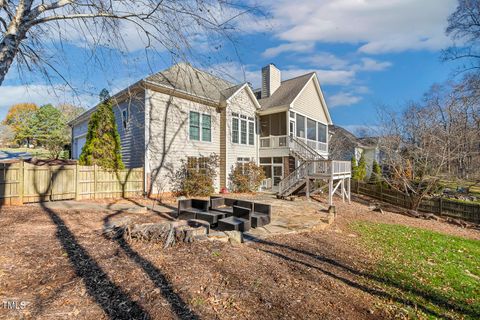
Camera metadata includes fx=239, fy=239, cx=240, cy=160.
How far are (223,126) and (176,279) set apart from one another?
41.3 ft

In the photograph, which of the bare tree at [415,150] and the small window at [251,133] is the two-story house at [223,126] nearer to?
the small window at [251,133]

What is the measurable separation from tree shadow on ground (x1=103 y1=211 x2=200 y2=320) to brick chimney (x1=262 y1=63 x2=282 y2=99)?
16.8 metres

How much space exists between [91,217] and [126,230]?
315 cm

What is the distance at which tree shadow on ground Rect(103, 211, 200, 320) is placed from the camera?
8.93 feet

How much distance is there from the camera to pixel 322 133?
21.5 meters

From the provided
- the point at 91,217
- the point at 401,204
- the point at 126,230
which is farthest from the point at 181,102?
the point at 401,204

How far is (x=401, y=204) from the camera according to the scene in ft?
57.1

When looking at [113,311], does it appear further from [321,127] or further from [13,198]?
[321,127]

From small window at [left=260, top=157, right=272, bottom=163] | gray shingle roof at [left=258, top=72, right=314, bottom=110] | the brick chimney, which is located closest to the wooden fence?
small window at [left=260, top=157, right=272, bottom=163]

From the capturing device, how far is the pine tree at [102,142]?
11.2m

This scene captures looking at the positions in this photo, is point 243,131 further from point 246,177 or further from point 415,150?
point 415,150

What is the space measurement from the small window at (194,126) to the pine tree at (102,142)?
3.98 m

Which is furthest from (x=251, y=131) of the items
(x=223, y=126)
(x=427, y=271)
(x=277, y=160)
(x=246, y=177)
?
(x=427, y=271)

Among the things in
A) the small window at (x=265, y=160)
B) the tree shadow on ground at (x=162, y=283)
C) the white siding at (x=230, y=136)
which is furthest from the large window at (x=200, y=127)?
the tree shadow on ground at (x=162, y=283)
